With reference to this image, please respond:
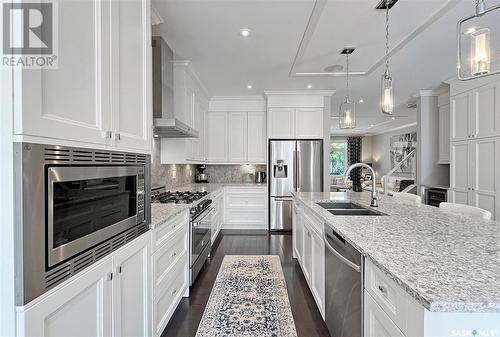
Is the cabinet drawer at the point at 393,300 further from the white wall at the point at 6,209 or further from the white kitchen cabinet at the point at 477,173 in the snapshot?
the white kitchen cabinet at the point at 477,173

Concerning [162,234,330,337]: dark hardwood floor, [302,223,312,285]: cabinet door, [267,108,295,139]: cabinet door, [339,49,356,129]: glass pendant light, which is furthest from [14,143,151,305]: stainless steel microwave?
[267,108,295,139]: cabinet door

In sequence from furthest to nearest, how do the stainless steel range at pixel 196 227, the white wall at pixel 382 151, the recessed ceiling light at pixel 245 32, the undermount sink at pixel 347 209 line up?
the white wall at pixel 382 151, the recessed ceiling light at pixel 245 32, the stainless steel range at pixel 196 227, the undermount sink at pixel 347 209

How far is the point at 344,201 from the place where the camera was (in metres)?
2.78

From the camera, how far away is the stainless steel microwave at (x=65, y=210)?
2.56 ft

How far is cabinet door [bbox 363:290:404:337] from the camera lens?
100cm

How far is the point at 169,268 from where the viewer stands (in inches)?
80.6

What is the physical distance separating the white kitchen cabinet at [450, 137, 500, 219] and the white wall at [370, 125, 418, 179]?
263 inches

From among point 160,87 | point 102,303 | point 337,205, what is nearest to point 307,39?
point 160,87

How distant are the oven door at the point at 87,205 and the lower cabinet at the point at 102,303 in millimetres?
116

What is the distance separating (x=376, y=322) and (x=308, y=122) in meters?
4.30

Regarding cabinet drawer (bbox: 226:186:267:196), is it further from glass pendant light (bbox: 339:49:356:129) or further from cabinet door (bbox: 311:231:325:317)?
cabinet door (bbox: 311:231:325:317)

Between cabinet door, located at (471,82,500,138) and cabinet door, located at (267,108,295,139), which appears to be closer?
cabinet door, located at (471,82,500,138)

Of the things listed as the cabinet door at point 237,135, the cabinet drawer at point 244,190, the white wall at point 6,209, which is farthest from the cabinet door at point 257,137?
the white wall at point 6,209

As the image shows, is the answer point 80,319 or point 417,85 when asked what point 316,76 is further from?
point 80,319
